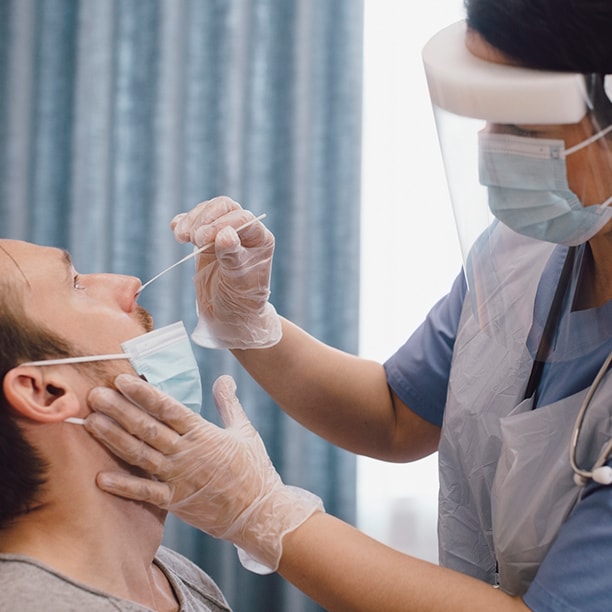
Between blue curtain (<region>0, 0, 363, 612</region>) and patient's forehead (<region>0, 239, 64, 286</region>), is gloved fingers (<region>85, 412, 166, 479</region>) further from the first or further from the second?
blue curtain (<region>0, 0, 363, 612</region>)

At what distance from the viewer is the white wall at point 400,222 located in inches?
95.3

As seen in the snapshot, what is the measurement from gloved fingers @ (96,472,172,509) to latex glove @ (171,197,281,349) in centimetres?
37

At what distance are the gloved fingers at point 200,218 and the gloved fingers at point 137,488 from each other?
15.9 inches

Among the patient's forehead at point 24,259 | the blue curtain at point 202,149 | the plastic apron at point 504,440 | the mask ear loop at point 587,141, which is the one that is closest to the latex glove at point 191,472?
the patient's forehead at point 24,259

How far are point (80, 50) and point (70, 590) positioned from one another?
182cm

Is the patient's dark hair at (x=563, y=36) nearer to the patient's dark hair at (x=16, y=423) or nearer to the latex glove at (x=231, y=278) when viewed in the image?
the latex glove at (x=231, y=278)

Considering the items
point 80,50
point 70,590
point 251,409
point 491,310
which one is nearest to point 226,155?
point 80,50

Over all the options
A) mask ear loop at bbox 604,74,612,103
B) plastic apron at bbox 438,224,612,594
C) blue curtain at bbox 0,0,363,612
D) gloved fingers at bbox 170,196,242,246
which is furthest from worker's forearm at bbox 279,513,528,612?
blue curtain at bbox 0,0,363,612

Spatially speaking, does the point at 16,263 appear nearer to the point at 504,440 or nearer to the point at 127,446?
the point at 127,446

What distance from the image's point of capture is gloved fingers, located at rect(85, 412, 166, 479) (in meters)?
1.14

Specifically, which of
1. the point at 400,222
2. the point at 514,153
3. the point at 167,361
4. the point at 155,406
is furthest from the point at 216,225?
the point at 400,222

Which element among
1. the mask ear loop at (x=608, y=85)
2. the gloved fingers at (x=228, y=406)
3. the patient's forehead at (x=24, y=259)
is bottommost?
the gloved fingers at (x=228, y=406)

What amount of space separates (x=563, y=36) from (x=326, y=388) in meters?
0.87

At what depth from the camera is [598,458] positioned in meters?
1.09
